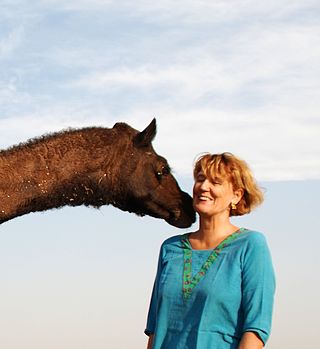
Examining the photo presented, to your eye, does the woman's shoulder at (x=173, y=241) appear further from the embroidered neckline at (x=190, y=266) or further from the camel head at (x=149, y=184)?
the camel head at (x=149, y=184)

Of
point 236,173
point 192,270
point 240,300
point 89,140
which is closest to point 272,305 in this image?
point 240,300

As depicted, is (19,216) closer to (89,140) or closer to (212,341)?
(89,140)

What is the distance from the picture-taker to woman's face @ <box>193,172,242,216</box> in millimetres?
4316

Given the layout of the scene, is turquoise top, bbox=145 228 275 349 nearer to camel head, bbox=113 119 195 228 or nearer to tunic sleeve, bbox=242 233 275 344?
tunic sleeve, bbox=242 233 275 344

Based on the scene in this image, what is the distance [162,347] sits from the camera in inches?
170

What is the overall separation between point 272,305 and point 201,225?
62 centimetres

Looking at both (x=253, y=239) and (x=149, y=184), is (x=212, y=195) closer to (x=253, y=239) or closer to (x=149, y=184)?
(x=253, y=239)

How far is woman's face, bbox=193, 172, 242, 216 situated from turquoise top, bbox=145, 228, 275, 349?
0.62 feet

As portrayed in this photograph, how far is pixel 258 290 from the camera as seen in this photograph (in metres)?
4.16

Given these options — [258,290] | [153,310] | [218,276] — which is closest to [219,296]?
[218,276]

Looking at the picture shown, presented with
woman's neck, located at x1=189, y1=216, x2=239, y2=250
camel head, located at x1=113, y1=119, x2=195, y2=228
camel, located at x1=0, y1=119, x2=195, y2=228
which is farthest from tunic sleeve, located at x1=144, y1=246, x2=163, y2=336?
camel head, located at x1=113, y1=119, x2=195, y2=228

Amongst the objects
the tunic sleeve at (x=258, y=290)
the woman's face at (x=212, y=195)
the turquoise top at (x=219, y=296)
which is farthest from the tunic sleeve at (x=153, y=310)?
the tunic sleeve at (x=258, y=290)

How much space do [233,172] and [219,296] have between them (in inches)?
27.6

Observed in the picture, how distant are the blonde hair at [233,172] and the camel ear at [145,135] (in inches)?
246
